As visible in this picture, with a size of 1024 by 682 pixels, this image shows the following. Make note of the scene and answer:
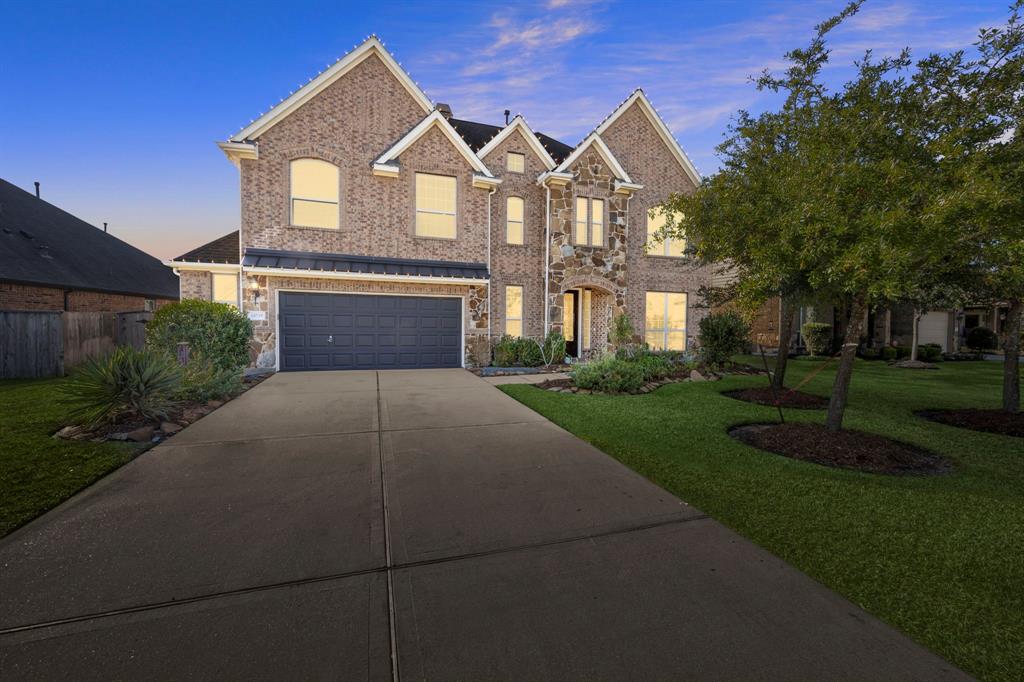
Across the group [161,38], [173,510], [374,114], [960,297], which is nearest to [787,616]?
[173,510]

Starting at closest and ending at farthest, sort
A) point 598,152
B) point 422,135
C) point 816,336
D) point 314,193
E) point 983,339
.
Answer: point 314,193, point 422,135, point 598,152, point 816,336, point 983,339

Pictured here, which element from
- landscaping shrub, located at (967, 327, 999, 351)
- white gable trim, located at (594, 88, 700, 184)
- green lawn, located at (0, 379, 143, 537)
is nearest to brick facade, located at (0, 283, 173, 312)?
green lawn, located at (0, 379, 143, 537)

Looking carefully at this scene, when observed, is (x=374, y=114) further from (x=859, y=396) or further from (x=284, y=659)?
(x=859, y=396)

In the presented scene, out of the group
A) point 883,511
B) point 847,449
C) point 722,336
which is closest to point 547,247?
point 722,336

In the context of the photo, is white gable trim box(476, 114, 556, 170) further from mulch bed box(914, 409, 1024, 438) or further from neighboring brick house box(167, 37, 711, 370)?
mulch bed box(914, 409, 1024, 438)

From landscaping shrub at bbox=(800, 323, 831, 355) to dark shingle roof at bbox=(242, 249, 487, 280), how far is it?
17.1 m

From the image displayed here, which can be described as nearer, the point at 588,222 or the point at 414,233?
the point at 414,233

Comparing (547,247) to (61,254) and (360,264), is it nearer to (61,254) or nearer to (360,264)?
(360,264)

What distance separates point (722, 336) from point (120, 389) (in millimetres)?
14367

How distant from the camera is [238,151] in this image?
1205 centimetres

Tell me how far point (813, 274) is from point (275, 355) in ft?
43.7

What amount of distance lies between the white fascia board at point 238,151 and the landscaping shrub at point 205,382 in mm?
6358

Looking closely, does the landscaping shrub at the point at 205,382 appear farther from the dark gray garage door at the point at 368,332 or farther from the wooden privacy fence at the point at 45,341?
the wooden privacy fence at the point at 45,341

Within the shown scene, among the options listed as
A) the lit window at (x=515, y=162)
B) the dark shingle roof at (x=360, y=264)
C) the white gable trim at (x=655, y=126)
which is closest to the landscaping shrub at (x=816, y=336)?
the white gable trim at (x=655, y=126)
